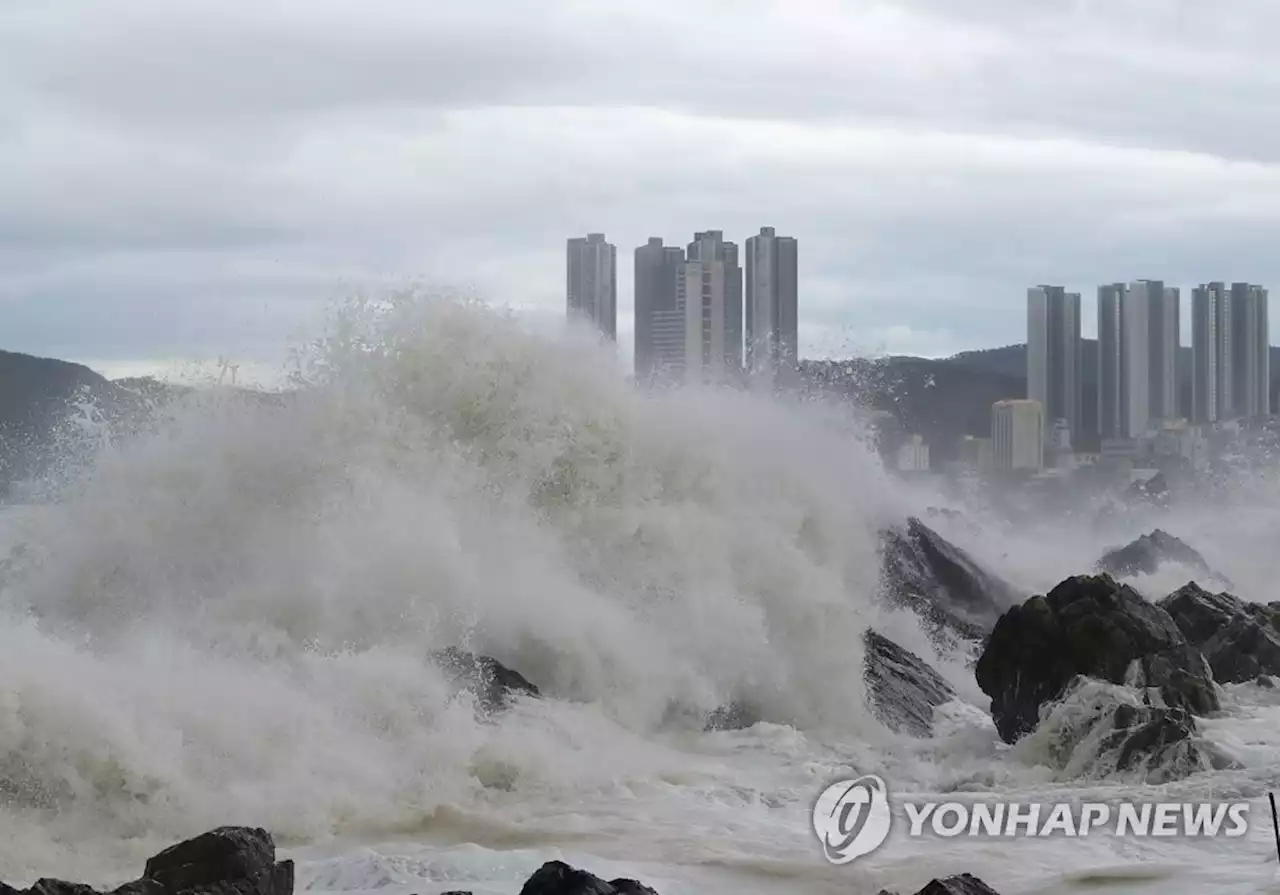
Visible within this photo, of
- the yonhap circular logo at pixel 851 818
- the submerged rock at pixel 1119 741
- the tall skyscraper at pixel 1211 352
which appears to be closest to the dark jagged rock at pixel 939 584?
the submerged rock at pixel 1119 741

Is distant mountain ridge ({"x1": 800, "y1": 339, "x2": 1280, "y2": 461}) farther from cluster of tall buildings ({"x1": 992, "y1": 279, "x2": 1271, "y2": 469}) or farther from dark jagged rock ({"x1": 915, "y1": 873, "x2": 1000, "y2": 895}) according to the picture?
dark jagged rock ({"x1": 915, "y1": 873, "x2": 1000, "y2": 895})

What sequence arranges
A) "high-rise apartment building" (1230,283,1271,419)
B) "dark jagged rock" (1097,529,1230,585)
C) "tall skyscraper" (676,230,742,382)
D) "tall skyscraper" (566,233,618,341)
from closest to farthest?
"dark jagged rock" (1097,529,1230,585) < "tall skyscraper" (566,233,618,341) < "tall skyscraper" (676,230,742,382) < "high-rise apartment building" (1230,283,1271,419)

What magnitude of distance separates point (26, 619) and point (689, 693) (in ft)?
16.3

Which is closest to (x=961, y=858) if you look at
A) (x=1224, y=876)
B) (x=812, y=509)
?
(x=1224, y=876)

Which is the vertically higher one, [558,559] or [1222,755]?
[558,559]

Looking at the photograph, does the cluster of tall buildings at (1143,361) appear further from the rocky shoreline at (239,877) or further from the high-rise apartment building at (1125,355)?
the rocky shoreline at (239,877)

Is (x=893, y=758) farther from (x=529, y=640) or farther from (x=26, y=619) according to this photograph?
(x=26, y=619)

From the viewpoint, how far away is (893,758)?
12.0m

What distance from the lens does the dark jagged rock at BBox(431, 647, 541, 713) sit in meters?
11.6

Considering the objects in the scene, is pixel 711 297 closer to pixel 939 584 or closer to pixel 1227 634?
pixel 939 584

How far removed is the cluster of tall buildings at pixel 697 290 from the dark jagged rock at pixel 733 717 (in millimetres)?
33127

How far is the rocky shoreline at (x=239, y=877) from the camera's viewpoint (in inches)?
255

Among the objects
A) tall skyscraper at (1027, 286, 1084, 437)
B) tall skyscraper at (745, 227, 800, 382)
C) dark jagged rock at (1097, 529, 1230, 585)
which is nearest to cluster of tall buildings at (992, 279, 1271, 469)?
tall skyscraper at (1027, 286, 1084, 437)

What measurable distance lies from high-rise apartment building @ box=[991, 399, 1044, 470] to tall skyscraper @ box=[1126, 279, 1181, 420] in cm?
→ 1387
